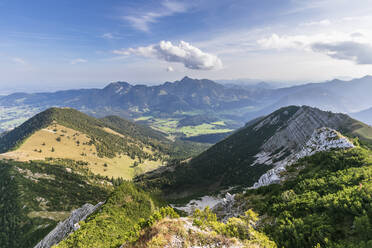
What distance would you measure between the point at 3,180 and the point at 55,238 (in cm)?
15462

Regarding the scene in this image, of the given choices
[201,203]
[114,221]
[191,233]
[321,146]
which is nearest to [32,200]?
[201,203]

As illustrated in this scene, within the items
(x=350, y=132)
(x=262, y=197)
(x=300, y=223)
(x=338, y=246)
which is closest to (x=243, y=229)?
(x=300, y=223)

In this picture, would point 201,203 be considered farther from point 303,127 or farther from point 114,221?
point 303,127

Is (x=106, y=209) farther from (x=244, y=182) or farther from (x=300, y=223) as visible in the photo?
(x=244, y=182)

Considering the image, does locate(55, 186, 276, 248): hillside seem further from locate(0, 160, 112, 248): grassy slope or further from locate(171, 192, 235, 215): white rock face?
locate(0, 160, 112, 248): grassy slope

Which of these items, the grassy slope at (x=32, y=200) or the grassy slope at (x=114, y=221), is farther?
the grassy slope at (x=32, y=200)

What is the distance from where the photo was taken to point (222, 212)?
4672cm

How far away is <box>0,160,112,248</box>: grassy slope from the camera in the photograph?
106 meters

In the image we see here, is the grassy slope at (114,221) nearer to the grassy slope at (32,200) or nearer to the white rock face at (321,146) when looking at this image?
the white rock face at (321,146)

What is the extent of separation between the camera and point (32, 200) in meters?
134

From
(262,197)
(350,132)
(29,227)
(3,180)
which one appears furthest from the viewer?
(3,180)

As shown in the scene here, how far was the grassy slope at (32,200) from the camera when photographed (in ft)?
348

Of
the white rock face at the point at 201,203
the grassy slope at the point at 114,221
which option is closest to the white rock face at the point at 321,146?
the grassy slope at the point at 114,221

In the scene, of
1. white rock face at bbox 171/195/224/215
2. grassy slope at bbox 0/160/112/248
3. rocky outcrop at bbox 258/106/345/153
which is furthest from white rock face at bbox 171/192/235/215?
rocky outcrop at bbox 258/106/345/153
